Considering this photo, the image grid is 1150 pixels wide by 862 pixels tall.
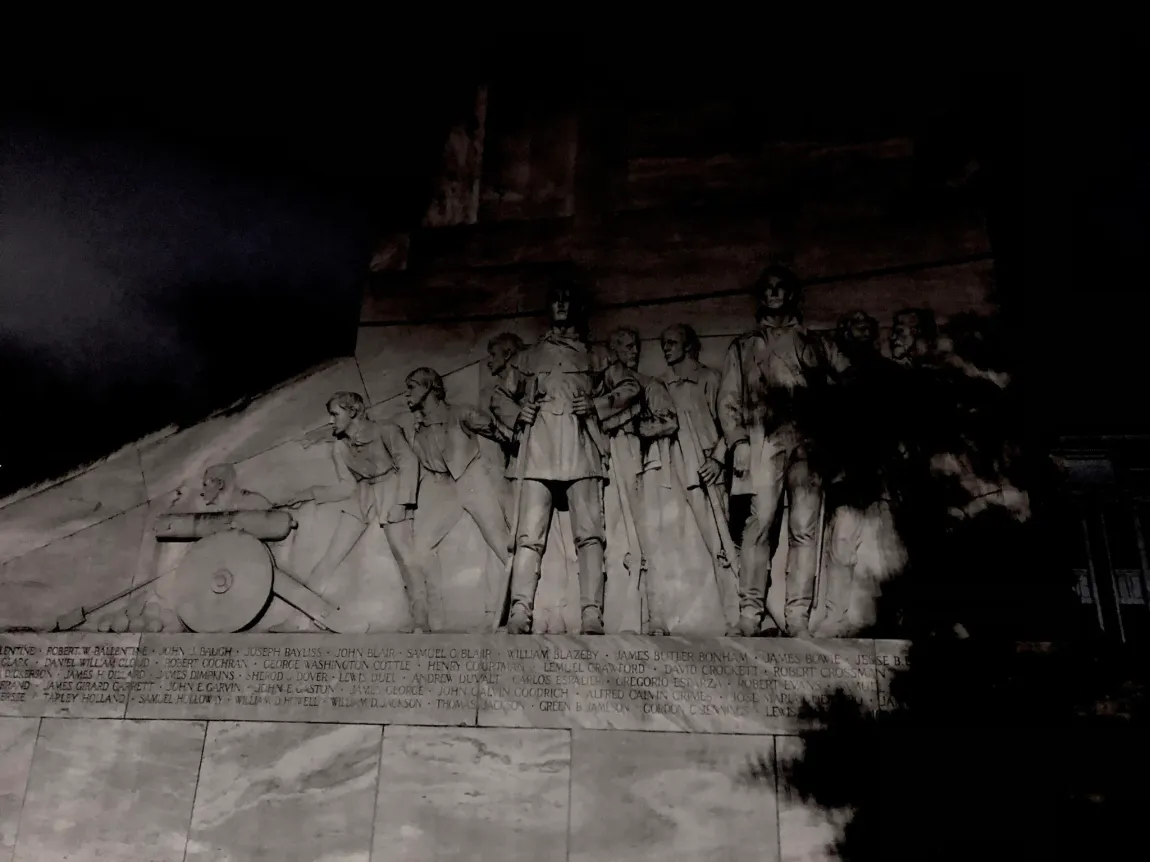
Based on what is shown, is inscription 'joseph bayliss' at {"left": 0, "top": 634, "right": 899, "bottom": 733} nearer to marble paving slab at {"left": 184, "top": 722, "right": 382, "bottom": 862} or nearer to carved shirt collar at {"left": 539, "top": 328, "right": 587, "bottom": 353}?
marble paving slab at {"left": 184, "top": 722, "right": 382, "bottom": 862}

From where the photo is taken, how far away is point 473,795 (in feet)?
25.2

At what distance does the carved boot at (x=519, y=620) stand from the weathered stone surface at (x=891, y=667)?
273 centimetres

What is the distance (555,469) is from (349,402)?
7.85 feet

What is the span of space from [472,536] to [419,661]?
1303 millimetres

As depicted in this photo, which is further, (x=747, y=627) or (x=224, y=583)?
(x=224, y=583)

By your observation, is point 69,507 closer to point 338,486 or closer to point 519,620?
point 338,486

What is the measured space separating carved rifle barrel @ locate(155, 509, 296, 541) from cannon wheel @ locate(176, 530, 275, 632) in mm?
105

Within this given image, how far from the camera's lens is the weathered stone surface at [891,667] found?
7340 mm

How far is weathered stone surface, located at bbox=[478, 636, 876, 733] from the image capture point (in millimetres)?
7465

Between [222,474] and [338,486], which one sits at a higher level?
[222,474]

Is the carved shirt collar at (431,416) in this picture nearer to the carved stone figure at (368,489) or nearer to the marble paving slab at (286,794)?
the carved stone figure at (368,489)

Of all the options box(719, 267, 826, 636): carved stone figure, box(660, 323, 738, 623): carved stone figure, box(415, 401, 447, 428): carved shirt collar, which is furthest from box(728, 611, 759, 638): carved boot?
box(415, 401, 447, 428): carved shirt collar

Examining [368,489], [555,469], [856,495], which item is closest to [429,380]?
[368,489]

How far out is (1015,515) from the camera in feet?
27.0
